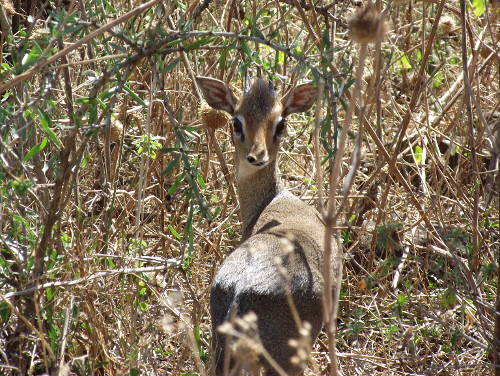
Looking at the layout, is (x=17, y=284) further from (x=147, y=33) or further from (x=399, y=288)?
(x=399, y=288)

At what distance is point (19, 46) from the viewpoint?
12.9 feet

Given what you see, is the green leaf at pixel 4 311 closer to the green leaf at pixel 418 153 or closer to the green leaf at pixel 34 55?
the green leaf at pixel 34 55

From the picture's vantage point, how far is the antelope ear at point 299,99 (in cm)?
477

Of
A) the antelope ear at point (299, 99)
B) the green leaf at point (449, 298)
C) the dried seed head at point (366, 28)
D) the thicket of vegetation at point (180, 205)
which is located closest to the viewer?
the dried seed head at point (366, 28)

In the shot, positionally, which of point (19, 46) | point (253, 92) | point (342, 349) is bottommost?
point (342, 349)

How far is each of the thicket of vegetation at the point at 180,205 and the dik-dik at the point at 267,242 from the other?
22 cm

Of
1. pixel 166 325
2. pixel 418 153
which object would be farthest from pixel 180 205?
pixel 166 325

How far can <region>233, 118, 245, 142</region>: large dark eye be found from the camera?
4809 millimetres

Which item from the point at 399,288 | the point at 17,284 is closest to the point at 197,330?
the point at 17,284

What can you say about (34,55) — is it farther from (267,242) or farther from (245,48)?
(267,242)

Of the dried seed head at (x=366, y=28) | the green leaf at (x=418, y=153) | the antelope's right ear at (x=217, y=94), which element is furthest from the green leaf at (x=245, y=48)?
the green leaf at (x=418, y=153)

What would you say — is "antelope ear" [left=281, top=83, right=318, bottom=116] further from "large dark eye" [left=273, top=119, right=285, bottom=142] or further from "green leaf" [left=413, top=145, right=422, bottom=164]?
"green leaf" [left=413, top=145, right=422, bottom=164]

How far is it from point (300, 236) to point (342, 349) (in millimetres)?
1146

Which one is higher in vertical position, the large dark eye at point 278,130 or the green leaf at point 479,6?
the green leaf at point 479,6
